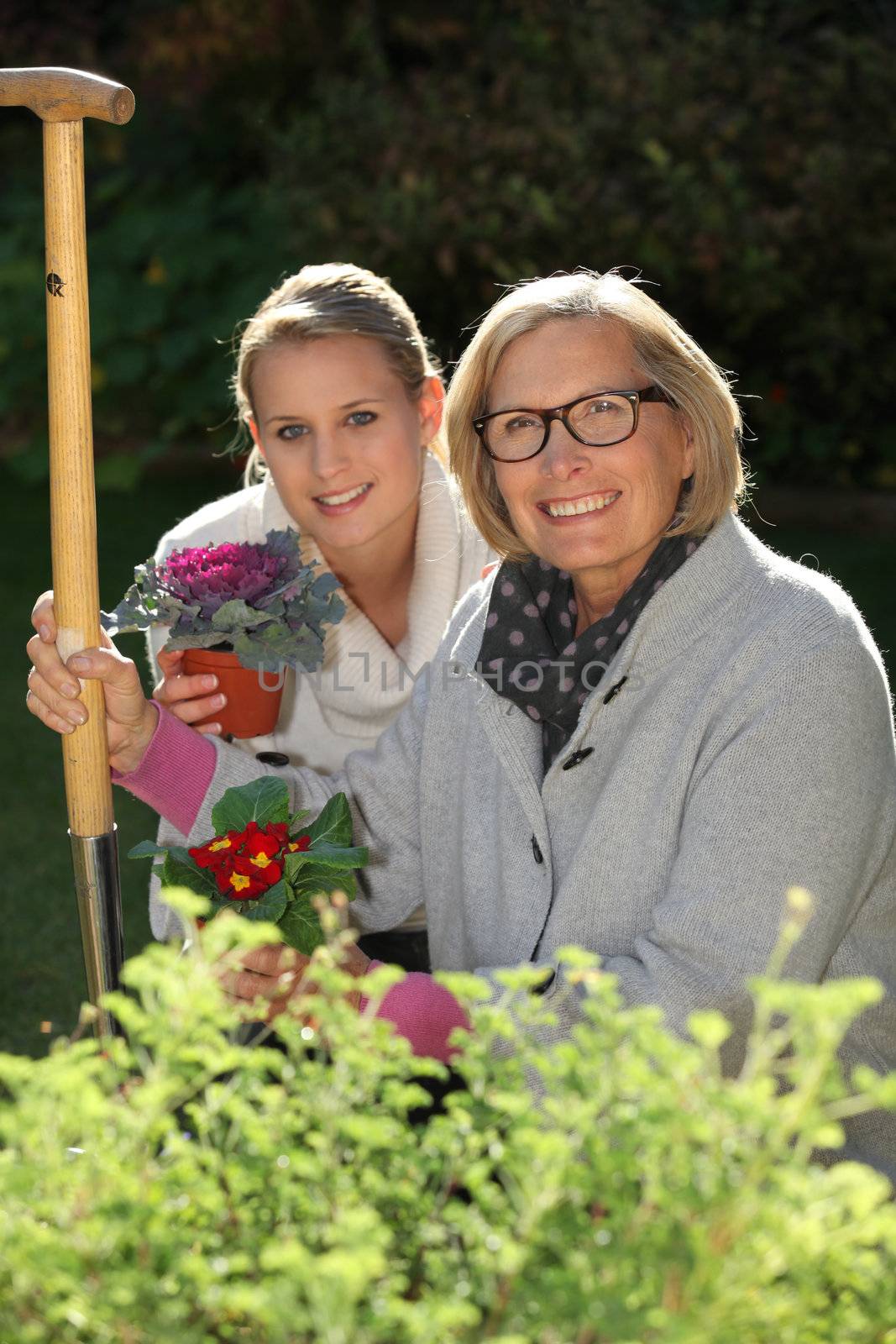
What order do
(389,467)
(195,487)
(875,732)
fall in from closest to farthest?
(875,732)
(389,467)
(195,487)

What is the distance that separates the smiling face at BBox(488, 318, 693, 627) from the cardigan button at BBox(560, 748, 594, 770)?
25 centimetres

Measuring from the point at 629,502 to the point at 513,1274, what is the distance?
124 centimetres

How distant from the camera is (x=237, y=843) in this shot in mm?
1965

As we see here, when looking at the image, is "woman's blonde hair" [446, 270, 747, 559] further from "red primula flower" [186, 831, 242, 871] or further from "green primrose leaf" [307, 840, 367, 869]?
"red primula flower" [186, 831, 242, 871]

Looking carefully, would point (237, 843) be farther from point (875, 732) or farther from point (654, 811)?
point (875, 732)

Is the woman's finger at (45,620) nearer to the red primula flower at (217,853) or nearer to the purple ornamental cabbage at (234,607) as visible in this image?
the purple ornamental cabbage at (234,607)

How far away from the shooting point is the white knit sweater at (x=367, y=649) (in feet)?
9.53

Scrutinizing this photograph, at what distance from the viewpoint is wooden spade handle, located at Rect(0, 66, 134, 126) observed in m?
1.70

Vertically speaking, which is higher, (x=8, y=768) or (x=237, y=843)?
(x=237, y=843)

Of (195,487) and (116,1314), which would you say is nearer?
(116,1314)

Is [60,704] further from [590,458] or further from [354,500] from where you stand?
[354,500]

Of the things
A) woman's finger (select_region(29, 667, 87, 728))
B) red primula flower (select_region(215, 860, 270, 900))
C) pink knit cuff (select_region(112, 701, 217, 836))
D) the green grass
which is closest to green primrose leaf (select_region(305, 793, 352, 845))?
red primula flower (select_region(215, 860, 270, 900))

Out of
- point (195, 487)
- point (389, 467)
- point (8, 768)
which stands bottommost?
point (8, 768)

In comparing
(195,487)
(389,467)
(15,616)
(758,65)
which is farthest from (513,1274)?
(195,487)
